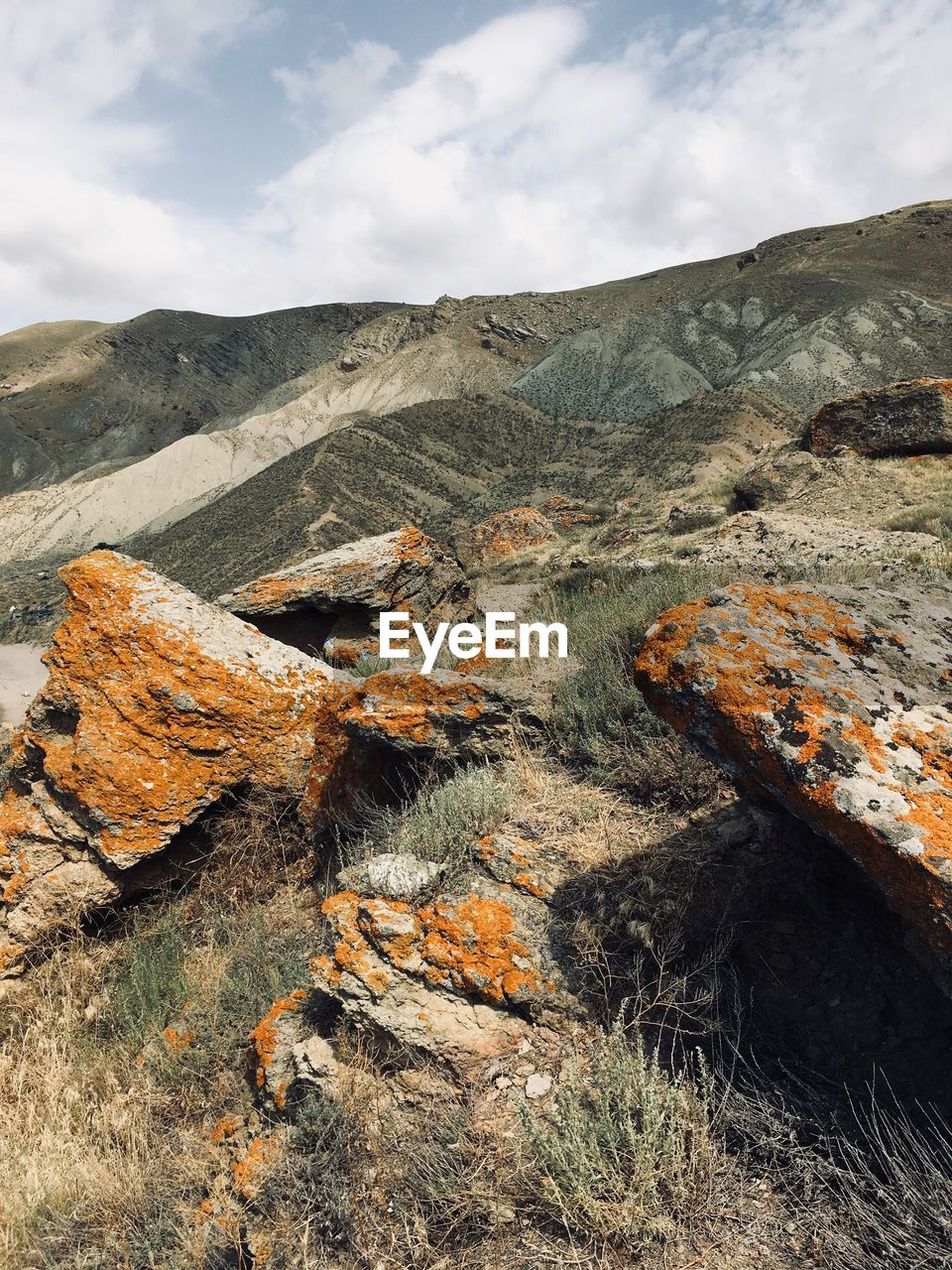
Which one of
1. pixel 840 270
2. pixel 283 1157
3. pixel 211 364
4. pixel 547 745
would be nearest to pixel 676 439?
pixel 547 745

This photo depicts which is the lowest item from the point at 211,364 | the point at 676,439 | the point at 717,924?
the point at 717,924

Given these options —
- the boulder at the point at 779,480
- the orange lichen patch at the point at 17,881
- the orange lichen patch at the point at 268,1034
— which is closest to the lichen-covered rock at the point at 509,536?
the boulder at the point at 779,480

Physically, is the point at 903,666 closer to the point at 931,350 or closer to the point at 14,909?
the point at 14,909

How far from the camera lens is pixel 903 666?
245 centimetres

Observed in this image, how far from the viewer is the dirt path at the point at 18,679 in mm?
25219

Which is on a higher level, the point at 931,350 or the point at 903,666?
the point at 931,350

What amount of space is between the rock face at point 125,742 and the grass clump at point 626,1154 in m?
2.95

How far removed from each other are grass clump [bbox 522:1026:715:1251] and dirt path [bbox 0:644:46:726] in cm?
2569

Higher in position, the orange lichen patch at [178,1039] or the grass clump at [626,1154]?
the grass clump at [626,1154]

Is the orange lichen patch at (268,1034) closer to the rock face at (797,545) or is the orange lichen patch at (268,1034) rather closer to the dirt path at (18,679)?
the rock face at (797,545)

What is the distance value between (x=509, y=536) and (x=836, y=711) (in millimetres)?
16473

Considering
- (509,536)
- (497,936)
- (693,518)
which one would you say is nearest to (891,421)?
(693,518)

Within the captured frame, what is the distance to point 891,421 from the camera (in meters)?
13.0

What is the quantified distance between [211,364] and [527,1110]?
12192 cm
